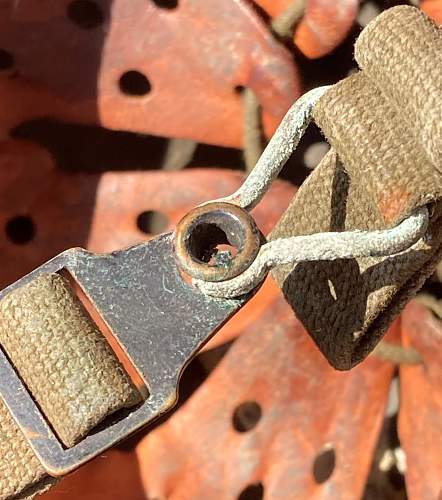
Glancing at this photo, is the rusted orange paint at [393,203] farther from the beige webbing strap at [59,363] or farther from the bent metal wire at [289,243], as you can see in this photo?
the beige webbing strap at [59,363]

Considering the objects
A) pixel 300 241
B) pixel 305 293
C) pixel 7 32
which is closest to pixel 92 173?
pixel 7 32

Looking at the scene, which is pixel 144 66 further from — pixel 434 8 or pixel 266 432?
pixel 266 432

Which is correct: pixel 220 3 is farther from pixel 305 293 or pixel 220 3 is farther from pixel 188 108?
pixel 305 293

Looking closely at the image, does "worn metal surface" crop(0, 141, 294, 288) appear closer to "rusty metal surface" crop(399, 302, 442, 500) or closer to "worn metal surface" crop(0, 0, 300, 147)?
"worn metal surface" crop(0, 0, 300, 147)

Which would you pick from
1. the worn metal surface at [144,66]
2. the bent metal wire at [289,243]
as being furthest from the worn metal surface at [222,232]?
the worn metal surface at [144,66]

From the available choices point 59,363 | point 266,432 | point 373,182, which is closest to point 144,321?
point 59,363

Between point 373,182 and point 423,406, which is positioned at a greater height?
point 373,182
